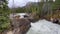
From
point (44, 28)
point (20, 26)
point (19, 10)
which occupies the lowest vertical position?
point (44, 28)

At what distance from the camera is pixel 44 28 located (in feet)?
12.5

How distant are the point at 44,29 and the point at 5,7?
106cm

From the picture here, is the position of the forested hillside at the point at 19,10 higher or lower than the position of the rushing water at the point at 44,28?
higher

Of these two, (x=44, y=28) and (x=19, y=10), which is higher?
(x=19, y=10)

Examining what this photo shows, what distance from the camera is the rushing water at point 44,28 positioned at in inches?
147

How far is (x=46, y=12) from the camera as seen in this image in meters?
4.08

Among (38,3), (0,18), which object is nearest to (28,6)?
(38,3)

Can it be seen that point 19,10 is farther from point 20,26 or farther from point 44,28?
point 44,28

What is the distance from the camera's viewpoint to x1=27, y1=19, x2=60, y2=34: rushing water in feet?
12.2

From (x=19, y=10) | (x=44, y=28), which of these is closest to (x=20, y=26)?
(x=19, y=10)

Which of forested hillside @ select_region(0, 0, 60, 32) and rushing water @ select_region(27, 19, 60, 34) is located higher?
forested hillside @ select_region(0, 0, 60, 32)

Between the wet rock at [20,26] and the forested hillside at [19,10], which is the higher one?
the forested hillside at [19,10]

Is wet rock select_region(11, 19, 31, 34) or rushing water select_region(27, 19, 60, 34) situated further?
rushing water select_region(27, 19, 60, 34)

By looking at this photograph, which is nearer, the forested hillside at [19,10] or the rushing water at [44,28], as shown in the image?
the forested hillside at [19,10]
